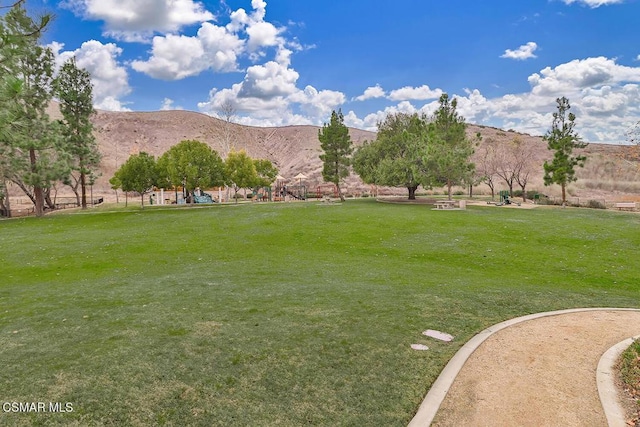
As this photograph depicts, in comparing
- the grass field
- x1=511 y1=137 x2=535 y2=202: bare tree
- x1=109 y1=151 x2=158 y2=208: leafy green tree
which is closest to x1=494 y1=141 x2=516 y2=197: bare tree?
x1=511 y1=137 x2=535 y2=202: bare tree

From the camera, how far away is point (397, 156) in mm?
44250

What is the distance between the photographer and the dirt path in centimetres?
455

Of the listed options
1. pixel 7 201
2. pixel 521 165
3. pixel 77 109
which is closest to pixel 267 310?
pixel 77 109

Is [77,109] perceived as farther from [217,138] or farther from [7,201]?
[217,138]

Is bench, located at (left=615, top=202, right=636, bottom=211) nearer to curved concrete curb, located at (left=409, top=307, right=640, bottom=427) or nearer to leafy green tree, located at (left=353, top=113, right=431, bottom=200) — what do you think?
leafy green tree, located at (left=353, top=113, right=431, bottom=200)

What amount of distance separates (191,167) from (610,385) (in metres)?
36.6

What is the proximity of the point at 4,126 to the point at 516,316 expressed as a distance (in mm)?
A: 10654

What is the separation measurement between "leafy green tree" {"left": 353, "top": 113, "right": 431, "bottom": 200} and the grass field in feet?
60.5

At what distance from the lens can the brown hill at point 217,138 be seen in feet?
328

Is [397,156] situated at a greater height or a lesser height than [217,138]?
lesser

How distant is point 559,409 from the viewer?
470 cm

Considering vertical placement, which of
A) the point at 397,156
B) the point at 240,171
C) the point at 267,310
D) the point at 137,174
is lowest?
the point at 267,310

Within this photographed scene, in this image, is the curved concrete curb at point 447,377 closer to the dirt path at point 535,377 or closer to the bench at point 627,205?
the dirt path at point 535,377

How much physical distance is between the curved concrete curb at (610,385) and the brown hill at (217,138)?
79.6m
